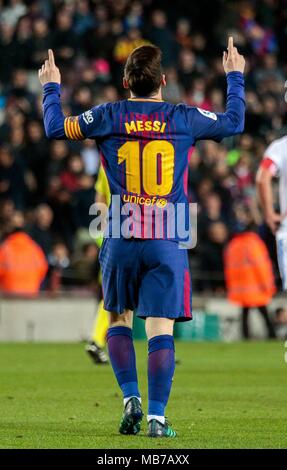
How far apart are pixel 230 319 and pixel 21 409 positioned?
38.9ft

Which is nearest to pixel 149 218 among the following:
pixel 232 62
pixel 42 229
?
pixel 232 62

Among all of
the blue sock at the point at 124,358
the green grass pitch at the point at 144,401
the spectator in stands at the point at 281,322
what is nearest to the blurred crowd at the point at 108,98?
the spectator in stands at the point at 281,322

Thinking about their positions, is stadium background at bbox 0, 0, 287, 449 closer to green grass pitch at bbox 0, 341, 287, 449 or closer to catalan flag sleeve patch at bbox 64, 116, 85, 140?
green grass pitch at bbox 0, 341, 287, 449

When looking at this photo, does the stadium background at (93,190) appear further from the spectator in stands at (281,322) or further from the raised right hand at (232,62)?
the raised right hand at (232,62)

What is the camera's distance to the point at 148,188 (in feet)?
25.7

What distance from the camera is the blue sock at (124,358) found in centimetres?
794

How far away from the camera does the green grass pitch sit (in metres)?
7.60

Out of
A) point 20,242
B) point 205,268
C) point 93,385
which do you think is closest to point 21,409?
point 93,385

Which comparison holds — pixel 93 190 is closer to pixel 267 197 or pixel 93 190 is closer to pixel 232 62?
pixel 267 197

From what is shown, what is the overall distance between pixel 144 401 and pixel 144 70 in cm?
324

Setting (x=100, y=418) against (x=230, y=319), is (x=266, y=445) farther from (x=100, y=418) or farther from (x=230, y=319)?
(x=230, y=319)

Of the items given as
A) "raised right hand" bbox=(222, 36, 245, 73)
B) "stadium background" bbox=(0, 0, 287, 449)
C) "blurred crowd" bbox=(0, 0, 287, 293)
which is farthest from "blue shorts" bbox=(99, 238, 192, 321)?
"blurred crowd" bbox=(0, 0, 287, 293)

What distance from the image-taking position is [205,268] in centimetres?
2206

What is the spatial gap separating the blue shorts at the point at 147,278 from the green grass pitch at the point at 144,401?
2.44 ft
